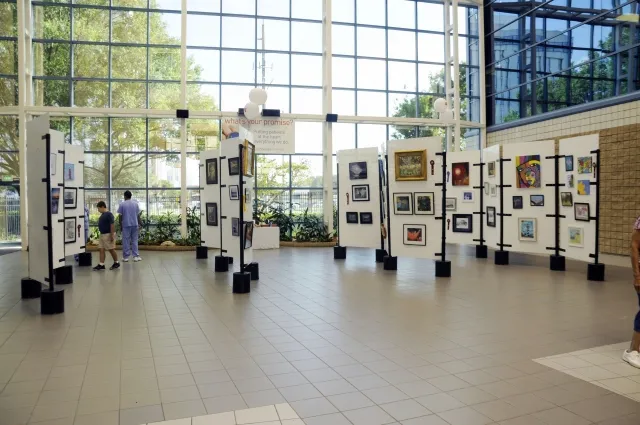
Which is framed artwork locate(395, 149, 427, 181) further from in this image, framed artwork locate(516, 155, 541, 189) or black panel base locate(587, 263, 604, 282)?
black panel base locate(587, 263, 604, 282)

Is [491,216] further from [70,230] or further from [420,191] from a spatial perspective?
[70,230]

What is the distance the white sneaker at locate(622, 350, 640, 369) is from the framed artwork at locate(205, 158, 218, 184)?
28.9 feet

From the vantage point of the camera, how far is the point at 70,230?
10.1m

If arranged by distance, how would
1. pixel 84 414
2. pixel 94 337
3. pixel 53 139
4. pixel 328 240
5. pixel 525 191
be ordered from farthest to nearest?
pixel 328 240, pixel 525 191, pixel 53 139, pixel 94 337, pixel 84 414

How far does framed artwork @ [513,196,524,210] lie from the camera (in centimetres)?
1154

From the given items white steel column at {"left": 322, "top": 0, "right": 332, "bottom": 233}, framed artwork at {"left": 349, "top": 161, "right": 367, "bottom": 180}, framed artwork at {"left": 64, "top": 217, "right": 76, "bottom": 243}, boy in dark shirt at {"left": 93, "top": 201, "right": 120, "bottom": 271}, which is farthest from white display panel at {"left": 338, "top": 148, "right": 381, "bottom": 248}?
framed artwork at {"left": 64, "top": 217, "right": 76, "bottom": 243}

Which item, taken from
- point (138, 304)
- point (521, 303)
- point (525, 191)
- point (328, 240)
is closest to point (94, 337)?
point (138, 304)

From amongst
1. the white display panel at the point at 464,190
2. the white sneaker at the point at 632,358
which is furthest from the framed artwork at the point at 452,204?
the white sneaker at the point at 632,358

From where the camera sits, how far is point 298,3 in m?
17.8

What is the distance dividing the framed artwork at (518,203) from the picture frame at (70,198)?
31.8ft

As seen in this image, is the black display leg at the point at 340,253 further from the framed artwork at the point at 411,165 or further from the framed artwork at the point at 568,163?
the framed artwork at the point at 568,163

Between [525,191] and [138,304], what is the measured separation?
8609mm

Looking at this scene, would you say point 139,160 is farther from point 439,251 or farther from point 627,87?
point 627,87

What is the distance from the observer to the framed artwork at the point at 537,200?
36.5ft
